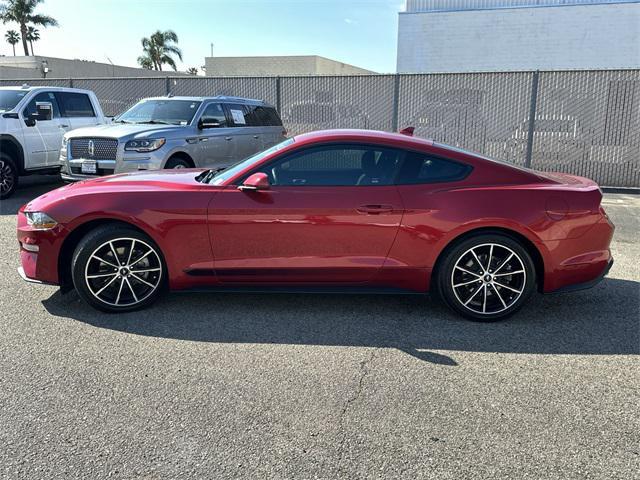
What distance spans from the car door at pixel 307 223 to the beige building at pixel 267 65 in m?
36.8

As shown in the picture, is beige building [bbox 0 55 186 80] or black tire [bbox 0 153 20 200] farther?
beige building [bbox 0 55 186 80]

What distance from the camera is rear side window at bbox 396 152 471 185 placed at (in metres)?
4.36

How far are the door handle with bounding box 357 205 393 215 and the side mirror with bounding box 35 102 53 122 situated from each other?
8.35 meters

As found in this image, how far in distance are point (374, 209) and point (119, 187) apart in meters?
2.08

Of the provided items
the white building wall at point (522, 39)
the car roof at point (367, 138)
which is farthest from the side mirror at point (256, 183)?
the white building wall at point (522, 39)

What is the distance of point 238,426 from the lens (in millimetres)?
2896

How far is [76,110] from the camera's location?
11.0m

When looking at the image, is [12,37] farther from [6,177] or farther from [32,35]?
[6,177]

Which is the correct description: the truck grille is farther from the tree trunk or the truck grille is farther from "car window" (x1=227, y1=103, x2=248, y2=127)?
the tree trunk

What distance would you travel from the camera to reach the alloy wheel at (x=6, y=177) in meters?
9.57

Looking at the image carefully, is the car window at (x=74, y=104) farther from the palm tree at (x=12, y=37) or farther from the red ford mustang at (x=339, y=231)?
the palm tree at (x=12, y=37)

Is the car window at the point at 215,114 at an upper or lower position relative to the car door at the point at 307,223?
upper

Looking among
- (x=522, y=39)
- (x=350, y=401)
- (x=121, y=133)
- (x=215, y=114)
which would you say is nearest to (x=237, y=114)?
(x=215, y=114)

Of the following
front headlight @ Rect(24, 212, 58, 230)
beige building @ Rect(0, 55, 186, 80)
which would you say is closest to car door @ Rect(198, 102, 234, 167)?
front headlight @ Rect(24, 212, 58, 230)
